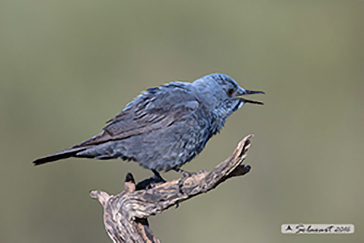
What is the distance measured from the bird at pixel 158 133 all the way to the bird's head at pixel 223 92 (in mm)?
80

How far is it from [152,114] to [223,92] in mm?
720

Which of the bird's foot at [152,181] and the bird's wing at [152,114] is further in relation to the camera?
the bird's foot at [152,181]

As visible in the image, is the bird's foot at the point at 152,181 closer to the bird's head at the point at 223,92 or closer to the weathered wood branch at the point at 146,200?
the weathered wood branch at the point at 146,200

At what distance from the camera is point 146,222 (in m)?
4.16

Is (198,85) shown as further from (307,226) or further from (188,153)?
(307,226)

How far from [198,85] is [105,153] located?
1102mm

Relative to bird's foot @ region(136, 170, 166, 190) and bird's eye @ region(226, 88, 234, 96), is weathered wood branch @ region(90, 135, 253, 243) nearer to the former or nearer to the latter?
bird's foot @ region(136, 170, 166, 190)

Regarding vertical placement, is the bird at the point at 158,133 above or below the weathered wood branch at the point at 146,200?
above

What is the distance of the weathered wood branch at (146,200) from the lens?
378 cm

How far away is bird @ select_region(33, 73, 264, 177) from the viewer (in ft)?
12.9

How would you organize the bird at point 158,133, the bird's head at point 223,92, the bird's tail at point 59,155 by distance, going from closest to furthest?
the bird's tail at point 59,155
the bird at point 158,133
the bird's head at point 223,92

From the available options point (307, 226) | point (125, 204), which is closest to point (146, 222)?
point (125, 204)

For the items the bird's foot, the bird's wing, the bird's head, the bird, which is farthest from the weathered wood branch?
the bird's head

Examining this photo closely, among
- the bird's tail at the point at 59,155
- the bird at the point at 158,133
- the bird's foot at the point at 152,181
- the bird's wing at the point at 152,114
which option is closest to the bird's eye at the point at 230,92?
the bird at the point at 158,133
